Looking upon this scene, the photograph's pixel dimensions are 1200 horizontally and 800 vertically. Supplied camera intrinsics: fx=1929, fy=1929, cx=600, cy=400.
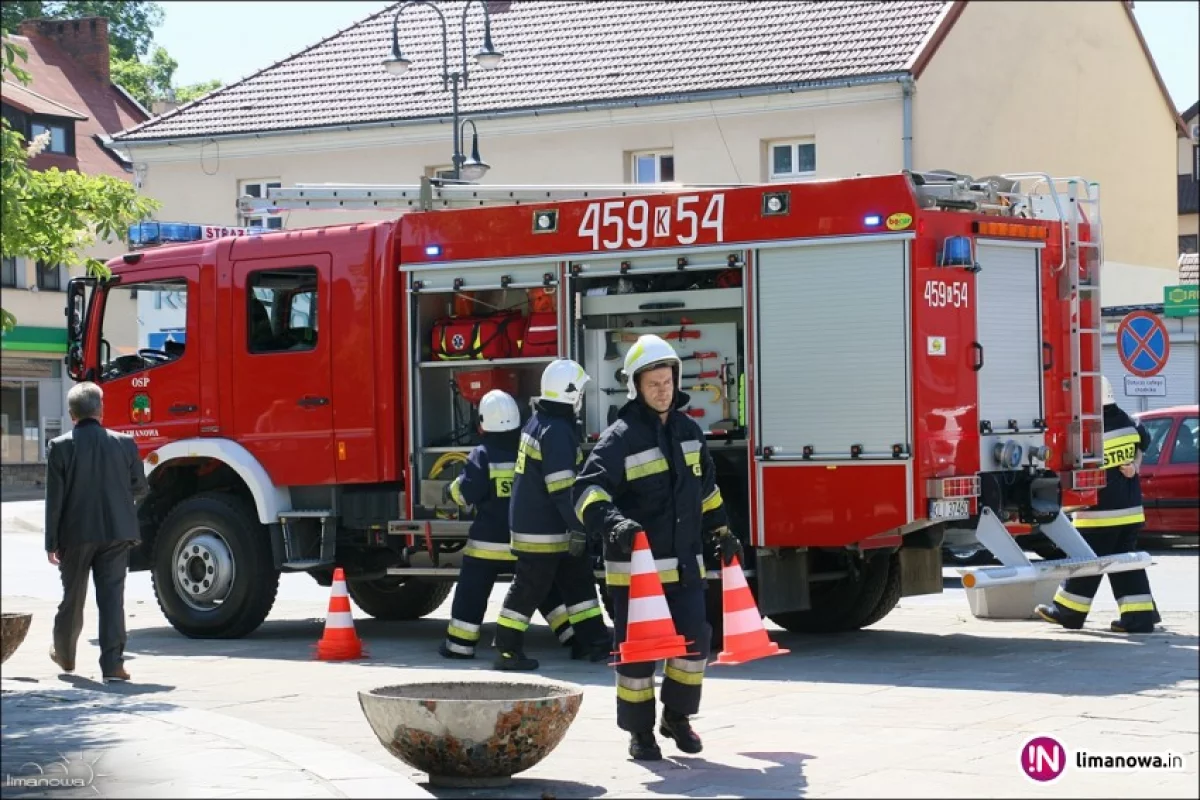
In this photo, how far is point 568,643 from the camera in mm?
12281

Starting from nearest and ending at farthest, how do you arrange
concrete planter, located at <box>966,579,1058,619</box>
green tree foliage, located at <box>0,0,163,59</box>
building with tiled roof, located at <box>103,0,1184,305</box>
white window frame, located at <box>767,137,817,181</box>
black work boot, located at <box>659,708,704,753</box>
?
black work boot, located at <box>659,708,704,753</box>, concrete planter, located at <box>966,579,1058,619</box>, building with tiled roof, located at <box>103,0,1184,305</box>, white window frame, located at <box>767,137,817,181</box>, green tree foliage, located at <box>0,0,163,59</box>

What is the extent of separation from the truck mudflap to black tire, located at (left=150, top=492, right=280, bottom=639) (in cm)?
502

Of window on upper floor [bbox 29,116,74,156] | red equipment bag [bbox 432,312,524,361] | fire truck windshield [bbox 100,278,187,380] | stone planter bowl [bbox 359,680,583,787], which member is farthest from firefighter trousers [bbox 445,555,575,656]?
window on upper floor [bbox 29,116,74,156]

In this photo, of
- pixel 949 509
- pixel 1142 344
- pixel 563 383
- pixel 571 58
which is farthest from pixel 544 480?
pixel 571 58

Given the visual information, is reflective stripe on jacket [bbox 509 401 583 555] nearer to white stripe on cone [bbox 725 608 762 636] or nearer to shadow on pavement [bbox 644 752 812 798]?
white stripe on cone [bbox 725 608 762 636]

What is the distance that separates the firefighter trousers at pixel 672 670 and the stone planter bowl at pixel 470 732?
1.89ft

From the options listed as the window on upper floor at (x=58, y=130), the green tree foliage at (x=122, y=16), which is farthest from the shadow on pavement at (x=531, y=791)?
the green tree foliage at (x=122, y=16)

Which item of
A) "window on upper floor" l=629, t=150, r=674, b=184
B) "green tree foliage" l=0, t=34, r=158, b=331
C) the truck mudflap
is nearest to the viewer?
"green tree foliage" l=0, t=34, r=158, b=331

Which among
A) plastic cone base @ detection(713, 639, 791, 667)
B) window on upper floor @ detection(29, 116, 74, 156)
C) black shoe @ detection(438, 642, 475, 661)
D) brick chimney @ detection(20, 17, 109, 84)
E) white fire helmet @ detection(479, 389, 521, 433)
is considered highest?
brick chimney @ detection(20, 17, 109, 84)

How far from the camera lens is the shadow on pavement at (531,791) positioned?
7.55 metres

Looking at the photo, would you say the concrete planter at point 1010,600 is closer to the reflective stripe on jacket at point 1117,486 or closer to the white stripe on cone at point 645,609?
the reflective stripe on jacket at point 1117,486

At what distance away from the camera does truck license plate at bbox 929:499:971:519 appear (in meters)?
11.5

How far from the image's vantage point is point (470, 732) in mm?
7441

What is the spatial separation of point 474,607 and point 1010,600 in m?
4.26
